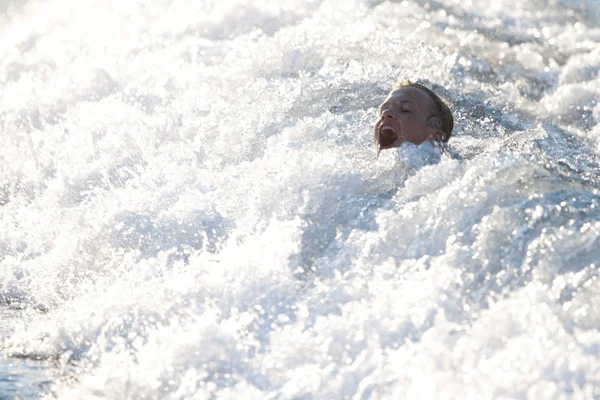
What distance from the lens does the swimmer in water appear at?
14.6ft

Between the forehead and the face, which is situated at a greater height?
the forehead

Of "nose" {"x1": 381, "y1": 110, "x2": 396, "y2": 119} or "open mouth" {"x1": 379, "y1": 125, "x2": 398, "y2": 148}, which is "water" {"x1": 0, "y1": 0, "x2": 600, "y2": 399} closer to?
"open mouth" {"x1": 379, "y1": 125, "x2": 398, "y2": 148}

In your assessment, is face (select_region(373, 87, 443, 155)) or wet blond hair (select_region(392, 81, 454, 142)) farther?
wet blond hair (select_region(392, 81, 454, 142))

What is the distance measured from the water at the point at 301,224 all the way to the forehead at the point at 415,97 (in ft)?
1.30

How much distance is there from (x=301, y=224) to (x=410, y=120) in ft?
4.79

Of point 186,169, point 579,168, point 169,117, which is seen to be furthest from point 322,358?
point 169,117

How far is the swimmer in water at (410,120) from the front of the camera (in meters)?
4.44

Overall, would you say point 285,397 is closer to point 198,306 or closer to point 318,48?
point 198,306

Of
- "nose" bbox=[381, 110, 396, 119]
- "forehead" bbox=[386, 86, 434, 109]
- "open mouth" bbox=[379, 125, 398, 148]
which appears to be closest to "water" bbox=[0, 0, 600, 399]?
"open mouth" bbox=[379, 125, 398, 148]

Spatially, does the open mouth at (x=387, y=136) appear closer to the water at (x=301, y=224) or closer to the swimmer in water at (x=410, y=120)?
the swimmer in water at (x=410, y=120)

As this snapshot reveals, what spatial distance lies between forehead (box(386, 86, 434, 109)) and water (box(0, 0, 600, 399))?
40cm

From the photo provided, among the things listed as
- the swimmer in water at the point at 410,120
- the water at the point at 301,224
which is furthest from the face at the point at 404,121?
the water at the point at 301,224

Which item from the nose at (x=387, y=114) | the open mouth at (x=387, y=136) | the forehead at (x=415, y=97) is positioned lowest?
the open mouth at (x=387, y=136)

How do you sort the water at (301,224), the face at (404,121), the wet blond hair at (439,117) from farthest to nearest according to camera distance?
the wet blond hair at (439,117), the face at (404,121), the water at (301,224)
